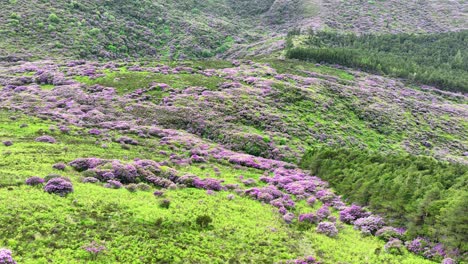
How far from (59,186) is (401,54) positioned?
12651 centimetres

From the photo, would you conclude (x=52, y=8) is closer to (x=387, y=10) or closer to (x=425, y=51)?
(x=425, y=51)

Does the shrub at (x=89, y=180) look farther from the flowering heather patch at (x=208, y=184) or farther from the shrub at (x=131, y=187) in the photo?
the flowering heather patch at (x=208, y=184)

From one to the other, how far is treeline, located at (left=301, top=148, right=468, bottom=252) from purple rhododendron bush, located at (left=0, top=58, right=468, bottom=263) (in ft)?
0.76

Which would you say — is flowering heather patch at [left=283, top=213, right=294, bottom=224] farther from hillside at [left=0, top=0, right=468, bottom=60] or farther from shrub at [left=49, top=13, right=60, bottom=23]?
shrub at [left=49, top=13, right=60, bottom=23]

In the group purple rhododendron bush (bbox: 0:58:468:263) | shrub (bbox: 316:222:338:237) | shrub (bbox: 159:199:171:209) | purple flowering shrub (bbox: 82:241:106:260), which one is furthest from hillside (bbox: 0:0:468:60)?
shrub (bbox: 316:222:338:237)

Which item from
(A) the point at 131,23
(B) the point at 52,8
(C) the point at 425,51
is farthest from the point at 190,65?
(C) the point at 425,51

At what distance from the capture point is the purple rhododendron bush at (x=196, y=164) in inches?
874

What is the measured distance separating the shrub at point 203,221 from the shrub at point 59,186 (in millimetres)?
9950

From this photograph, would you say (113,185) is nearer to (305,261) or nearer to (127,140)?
(127,140)

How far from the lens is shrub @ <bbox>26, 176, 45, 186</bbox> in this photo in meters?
25.7

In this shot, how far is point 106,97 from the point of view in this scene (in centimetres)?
5822

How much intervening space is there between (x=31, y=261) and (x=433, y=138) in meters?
71.1

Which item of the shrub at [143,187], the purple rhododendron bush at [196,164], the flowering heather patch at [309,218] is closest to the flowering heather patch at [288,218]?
the purple rhododendron bush at [196,164]

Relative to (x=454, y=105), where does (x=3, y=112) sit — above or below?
above
